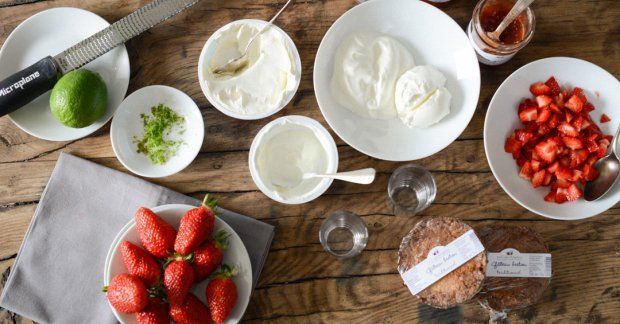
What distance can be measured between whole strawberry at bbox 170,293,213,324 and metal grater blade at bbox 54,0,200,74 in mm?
719

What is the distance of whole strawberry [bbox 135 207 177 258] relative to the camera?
4.43 feet

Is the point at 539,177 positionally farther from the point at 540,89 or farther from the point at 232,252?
the point at 232,252

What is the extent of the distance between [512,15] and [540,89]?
0.74 feet

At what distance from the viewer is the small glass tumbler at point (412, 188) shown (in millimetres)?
1545

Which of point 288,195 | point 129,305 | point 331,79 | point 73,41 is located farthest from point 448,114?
point 73,41

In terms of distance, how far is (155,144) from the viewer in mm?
1549

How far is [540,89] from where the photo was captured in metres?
1.50

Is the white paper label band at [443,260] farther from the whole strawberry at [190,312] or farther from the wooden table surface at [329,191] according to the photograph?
the whole strawberry at [190,312]

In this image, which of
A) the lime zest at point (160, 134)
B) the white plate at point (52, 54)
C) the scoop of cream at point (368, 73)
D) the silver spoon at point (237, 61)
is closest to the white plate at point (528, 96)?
the scoop of cream at point (368, 73)

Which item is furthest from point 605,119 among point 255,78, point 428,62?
point 255,78

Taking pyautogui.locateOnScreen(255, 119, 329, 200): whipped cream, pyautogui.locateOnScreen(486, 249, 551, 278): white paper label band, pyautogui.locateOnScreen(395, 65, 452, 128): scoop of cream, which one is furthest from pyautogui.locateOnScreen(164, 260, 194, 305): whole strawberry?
pyautogui.locateOnScreen(486, 249, 551, 278): white paper label band

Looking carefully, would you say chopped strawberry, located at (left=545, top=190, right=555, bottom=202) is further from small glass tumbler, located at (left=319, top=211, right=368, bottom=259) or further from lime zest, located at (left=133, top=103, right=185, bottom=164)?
lime zest, located at (left=133, top=103, right=185, bottom=164)

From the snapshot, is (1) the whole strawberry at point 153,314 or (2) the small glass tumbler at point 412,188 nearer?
(1) the whole strawberry at point 153,314

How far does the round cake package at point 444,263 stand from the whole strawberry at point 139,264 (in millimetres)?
651
